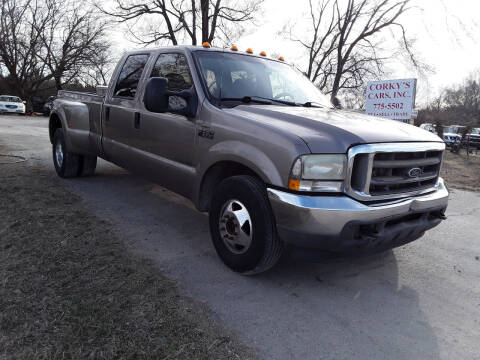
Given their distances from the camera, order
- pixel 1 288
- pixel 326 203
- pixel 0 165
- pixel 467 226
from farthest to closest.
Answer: pixel 0 165, pixel 467 226, pixel 1 288, pixel 326 203

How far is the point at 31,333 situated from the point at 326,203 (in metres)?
1.96

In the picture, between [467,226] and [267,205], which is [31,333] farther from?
[467,226]

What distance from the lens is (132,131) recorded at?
4277 millimetres

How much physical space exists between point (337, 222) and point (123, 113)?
3.07 meters

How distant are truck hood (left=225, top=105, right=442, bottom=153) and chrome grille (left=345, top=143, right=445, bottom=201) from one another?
0.06m

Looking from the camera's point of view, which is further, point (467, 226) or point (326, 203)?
point (467, 226)

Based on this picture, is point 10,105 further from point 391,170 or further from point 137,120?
point 391,170

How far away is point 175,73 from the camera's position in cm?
382

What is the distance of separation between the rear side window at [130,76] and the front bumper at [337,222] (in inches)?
102

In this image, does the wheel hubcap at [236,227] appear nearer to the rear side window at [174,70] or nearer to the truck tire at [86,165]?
the rear side window at [174,70]

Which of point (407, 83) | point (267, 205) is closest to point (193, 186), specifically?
point (267, 205)

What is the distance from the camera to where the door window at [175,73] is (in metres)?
3.59

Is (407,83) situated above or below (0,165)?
above

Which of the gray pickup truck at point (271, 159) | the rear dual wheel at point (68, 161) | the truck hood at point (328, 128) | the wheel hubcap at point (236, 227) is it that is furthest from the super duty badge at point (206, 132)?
the rear dual wheel at point (68, 161)
